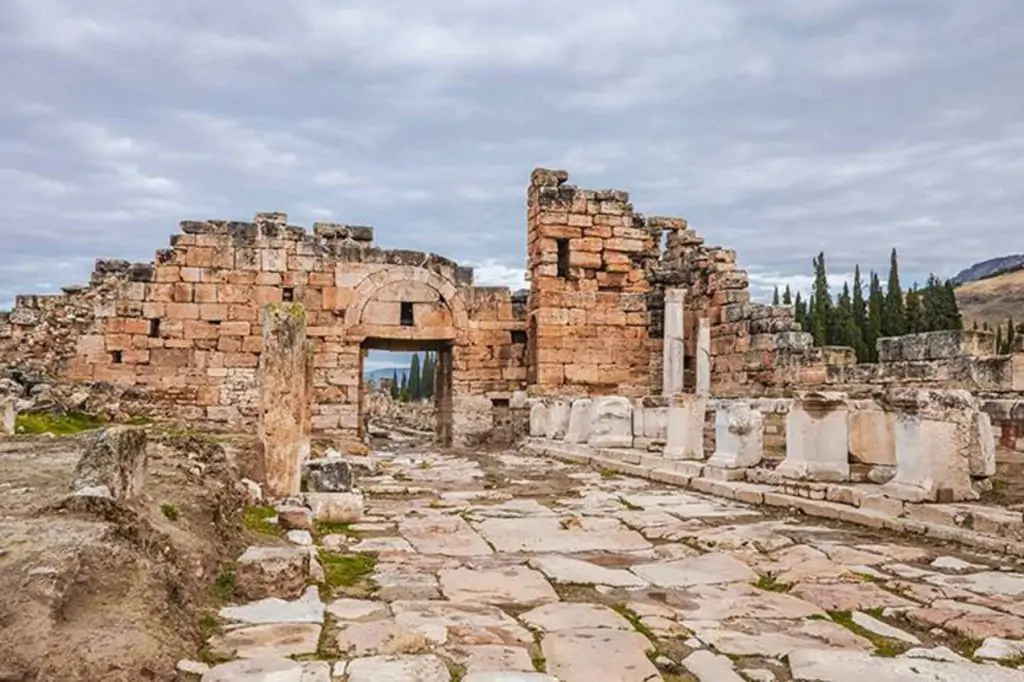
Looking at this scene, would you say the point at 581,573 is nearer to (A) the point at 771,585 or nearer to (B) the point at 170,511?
(A) the point at 771,585

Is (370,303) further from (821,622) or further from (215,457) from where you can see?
(821,622)

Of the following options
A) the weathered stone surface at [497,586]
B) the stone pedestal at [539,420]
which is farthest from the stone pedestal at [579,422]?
the weathered stone surface at [497,586]

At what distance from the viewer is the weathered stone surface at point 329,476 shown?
26.8 feet

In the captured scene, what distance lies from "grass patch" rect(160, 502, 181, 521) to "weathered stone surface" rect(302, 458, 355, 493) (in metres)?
3.17

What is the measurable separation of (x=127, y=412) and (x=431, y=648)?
43.6 feet

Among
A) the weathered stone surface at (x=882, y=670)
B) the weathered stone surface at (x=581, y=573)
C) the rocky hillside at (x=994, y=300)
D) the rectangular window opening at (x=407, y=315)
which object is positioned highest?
the rocky hillside at (x=994, y=300)

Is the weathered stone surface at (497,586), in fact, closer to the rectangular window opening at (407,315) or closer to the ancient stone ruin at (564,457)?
the ancient stone ruin at (564,457)

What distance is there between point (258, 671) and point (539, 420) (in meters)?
12.8

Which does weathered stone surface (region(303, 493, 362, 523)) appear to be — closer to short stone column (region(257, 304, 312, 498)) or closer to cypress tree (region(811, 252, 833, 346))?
short stone column (region(257, 304, 312, 498))

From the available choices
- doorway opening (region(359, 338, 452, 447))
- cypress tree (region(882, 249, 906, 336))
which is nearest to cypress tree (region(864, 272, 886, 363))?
cypress tree (region(882, 249, 906, 336))

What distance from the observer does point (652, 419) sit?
12914mm

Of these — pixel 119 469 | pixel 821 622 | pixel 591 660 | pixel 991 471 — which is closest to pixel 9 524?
pixel 119 469

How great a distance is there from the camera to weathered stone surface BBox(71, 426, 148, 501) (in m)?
4.29

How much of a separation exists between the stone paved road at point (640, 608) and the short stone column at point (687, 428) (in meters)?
3.04
